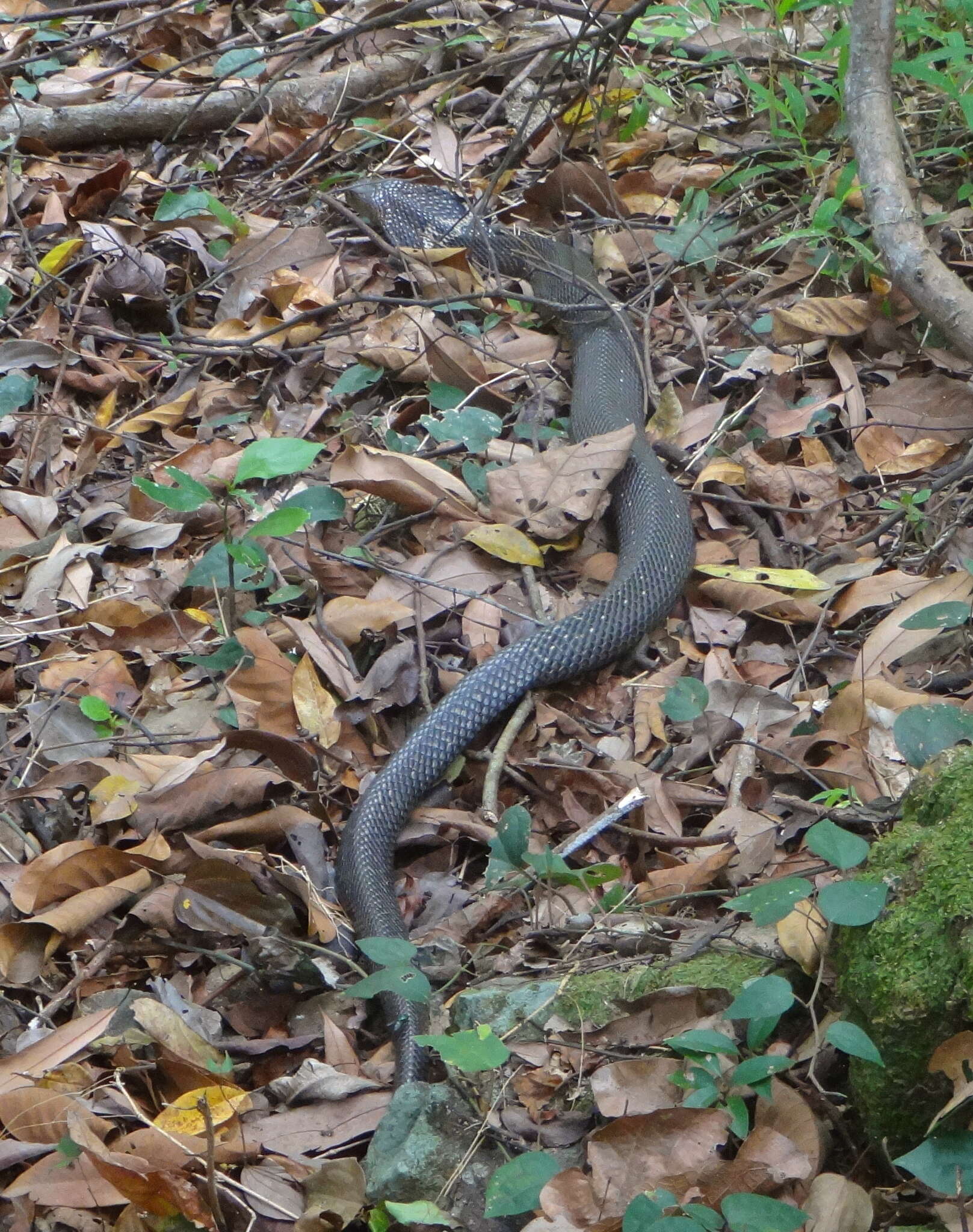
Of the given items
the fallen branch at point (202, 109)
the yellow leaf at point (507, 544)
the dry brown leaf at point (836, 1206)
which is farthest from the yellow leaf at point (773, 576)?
the fallen branch at point (202, 109)

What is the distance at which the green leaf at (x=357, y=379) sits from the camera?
14.0ft

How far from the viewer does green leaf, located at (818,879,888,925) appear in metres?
1.73

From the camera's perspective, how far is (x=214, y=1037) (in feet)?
8.54

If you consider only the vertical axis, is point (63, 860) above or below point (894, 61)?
below

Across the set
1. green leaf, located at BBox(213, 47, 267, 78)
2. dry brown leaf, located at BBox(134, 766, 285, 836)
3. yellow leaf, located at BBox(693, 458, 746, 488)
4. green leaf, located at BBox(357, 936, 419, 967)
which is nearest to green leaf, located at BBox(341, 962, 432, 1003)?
green leaf, located at BBox(357, 936, 419, 967)

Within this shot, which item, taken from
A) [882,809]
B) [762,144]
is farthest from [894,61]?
[882,809]

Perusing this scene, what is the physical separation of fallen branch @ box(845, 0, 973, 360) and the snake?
0.95m

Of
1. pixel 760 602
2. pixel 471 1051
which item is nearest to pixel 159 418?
pixel 760 602

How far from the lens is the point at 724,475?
388 centimetres

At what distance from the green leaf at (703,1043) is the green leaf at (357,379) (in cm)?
292

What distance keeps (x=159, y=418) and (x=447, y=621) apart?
155 cm

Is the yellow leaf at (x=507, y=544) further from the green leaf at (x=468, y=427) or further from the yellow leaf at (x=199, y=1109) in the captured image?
the yellow leaf at (x=199, y=1109)

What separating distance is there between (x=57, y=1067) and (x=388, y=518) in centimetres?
202

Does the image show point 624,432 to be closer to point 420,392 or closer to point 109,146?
point 420,392
